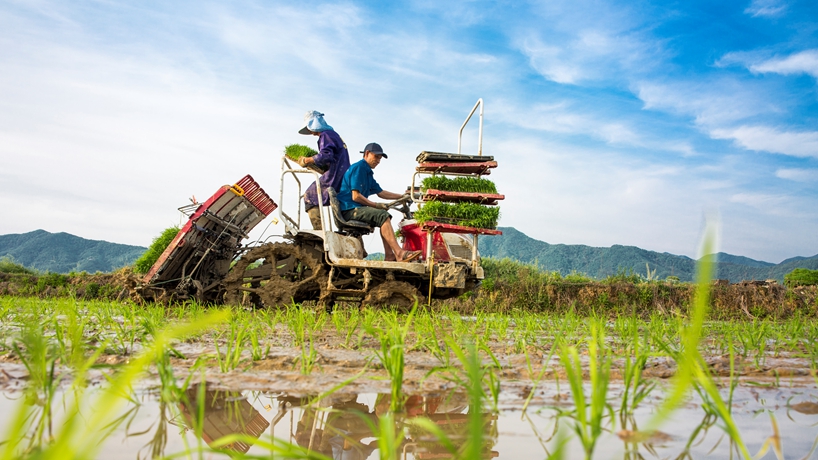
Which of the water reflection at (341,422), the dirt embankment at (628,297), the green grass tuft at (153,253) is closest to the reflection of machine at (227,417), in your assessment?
the water reflection at (341,422)

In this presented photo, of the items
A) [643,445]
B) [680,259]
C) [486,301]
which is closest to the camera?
[643,445]

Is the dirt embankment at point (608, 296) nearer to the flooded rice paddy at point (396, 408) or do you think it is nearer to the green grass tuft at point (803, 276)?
the green grass tuft at point (803, 276)

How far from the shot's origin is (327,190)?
764 cm

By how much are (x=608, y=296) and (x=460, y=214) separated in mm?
6472

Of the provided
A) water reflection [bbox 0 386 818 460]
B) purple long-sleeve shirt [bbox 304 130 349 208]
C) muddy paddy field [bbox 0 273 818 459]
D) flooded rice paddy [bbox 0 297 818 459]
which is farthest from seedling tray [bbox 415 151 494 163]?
water reflection [bbox 0 386 818 460]

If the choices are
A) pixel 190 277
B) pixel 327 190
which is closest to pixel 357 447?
pixel 327 190

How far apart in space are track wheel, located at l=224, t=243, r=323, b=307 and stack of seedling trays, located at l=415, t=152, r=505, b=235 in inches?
71.3

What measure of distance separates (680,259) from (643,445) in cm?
4902

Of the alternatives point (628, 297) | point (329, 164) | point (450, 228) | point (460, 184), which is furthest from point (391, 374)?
point (628, 297)

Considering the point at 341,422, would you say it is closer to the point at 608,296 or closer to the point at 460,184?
the point at 460,184

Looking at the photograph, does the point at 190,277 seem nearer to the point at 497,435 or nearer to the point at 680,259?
the point at 497,435

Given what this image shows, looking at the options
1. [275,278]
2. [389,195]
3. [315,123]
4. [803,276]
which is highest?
[315,123]

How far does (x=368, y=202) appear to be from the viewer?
299 inches

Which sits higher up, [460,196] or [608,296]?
[460,196]
